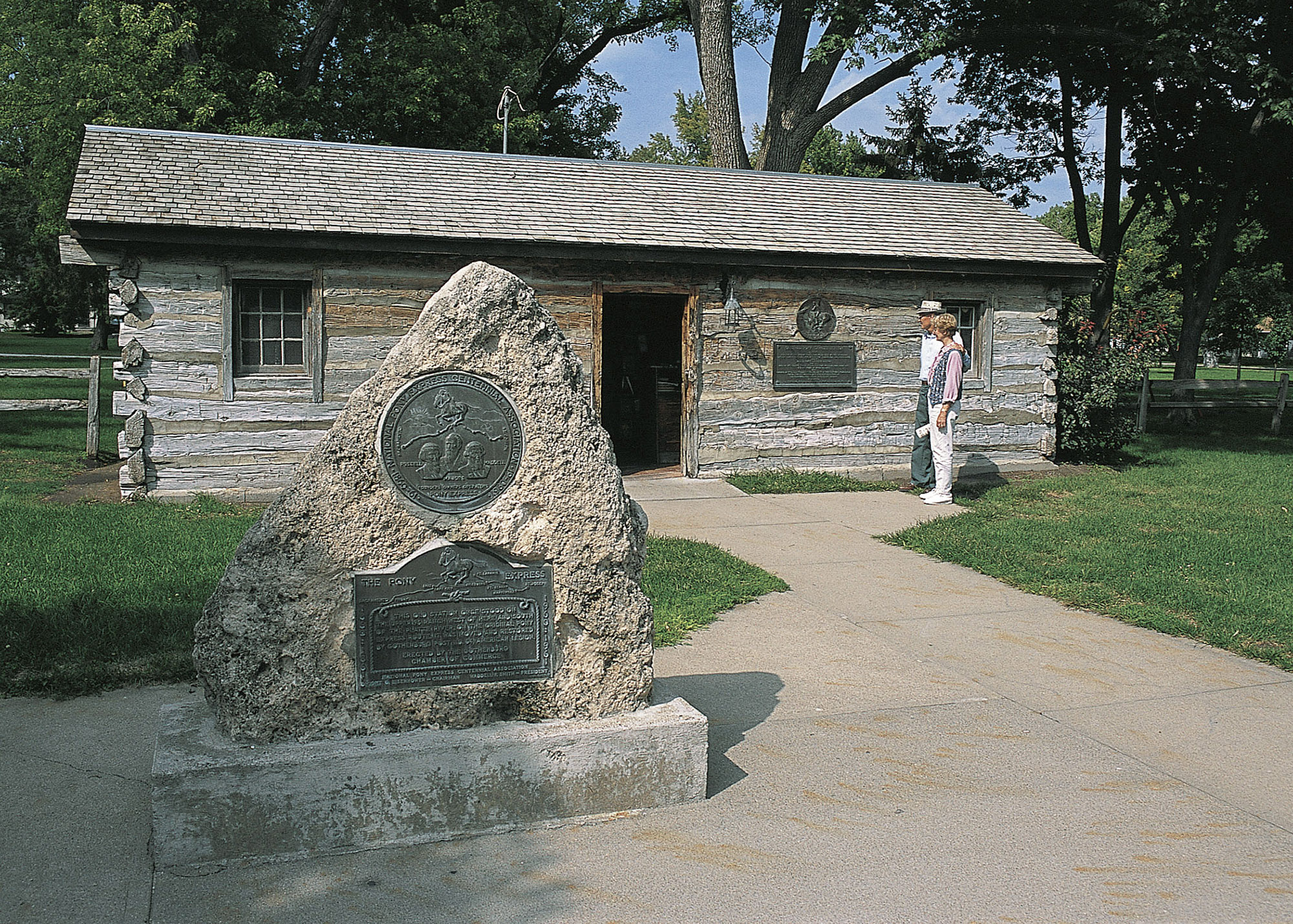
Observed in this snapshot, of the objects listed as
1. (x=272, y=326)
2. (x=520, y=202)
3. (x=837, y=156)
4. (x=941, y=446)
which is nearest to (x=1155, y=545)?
(x=941, y=446)

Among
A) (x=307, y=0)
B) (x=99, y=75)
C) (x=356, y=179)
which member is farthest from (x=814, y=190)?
(x=307, y=0)

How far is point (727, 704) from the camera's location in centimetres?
498

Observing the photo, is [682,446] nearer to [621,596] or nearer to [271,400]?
[271,400]

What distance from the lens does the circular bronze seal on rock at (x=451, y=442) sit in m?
3.75

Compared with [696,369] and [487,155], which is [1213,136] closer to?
[696,369]

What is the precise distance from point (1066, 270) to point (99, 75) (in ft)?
63.5

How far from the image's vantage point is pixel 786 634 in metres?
6.20

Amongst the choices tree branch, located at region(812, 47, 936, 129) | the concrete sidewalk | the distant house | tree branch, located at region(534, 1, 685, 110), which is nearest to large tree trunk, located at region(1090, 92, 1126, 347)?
tree branch, located at region(812, 47, 936, 129)

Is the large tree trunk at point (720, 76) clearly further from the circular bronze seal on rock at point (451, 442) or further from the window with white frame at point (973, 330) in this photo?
the circular bronze seal on rock at point (451, 442)

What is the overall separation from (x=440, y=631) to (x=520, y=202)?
366 inches

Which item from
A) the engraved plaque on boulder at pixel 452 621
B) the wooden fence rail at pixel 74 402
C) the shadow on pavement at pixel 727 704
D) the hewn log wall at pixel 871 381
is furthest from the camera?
the wooden fence rail at pixel 74 402

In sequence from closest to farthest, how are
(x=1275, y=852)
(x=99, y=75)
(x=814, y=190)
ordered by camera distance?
(x=1275, y=852), (x=814, y=190), (x=99, y=75)

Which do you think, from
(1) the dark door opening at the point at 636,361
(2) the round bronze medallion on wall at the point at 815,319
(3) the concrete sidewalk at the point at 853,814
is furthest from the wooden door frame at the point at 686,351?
(3) the concrete sidewalk at the point at 853,814

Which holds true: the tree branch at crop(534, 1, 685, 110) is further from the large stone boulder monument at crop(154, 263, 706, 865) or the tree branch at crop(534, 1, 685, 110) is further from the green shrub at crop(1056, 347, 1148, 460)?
the large stone boulder monument at crop(154, 263, 706, 865)
